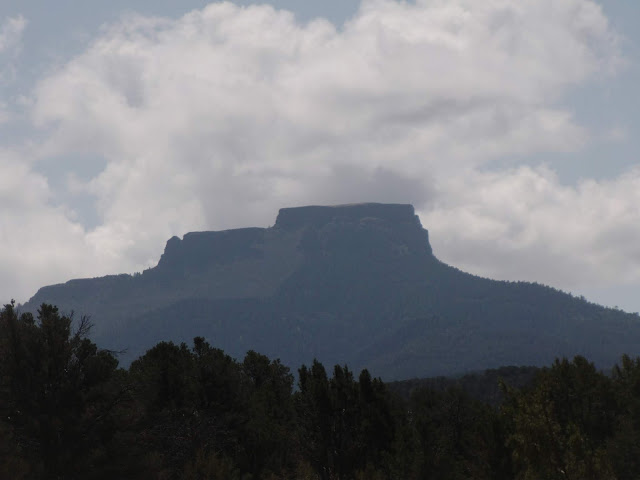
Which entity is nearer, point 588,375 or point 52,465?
point 52,465

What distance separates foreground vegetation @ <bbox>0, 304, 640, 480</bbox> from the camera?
38.0m

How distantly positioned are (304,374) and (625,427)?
18.5 meters

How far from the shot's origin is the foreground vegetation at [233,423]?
38000mm

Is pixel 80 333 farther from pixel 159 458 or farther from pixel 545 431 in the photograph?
pixel 545 431

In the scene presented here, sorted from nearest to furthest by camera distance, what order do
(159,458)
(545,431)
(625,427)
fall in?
(545,431) → (159,458) → (625,427)

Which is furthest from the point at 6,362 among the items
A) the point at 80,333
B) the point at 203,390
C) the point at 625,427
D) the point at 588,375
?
the point at 588,375

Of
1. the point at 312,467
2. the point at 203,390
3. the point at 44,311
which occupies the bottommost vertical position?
the point at 312,467

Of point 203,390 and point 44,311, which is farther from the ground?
point 44,311

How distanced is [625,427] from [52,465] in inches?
1185

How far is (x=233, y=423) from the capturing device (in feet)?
162

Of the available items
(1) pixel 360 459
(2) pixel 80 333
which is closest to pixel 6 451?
(2) pixel 80 333

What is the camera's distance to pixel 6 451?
118ft

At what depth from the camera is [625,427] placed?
4612cm

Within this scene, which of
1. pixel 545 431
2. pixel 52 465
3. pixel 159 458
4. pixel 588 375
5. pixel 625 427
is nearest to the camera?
pixel 545 431
